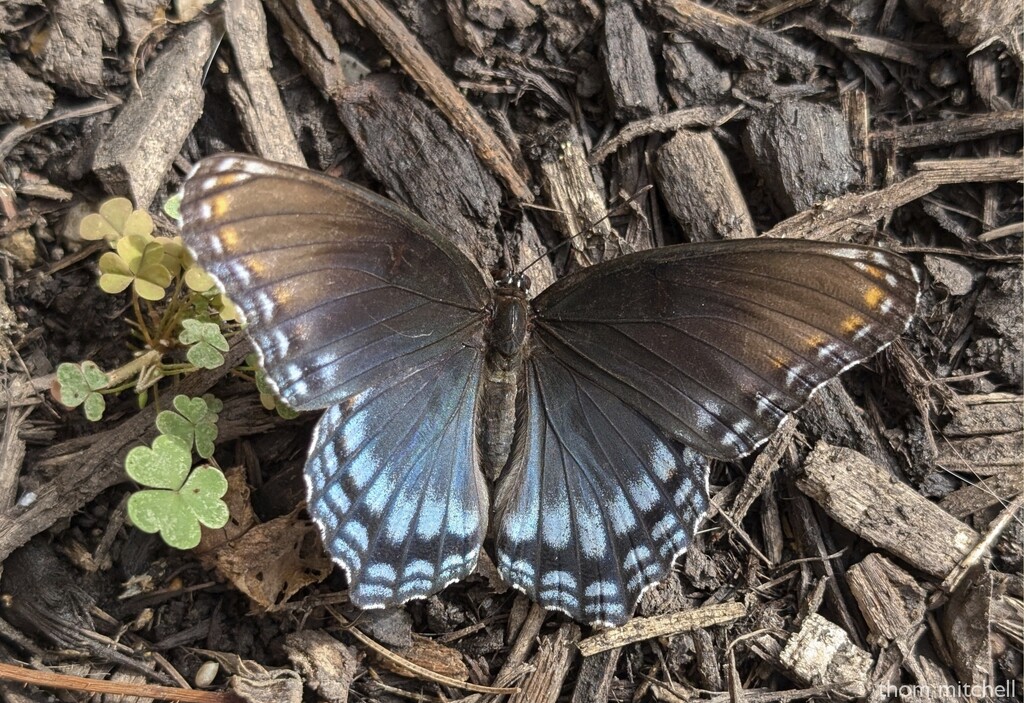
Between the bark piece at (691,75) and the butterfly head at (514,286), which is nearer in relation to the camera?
the butterfly head at (514,286)

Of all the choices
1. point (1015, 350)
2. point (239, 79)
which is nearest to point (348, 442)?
point (239, 79)

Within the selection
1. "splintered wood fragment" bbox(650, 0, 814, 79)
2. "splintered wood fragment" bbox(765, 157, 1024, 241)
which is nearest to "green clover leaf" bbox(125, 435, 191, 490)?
"splintered wood fragment" bbox(765, 157, 1024, 241)

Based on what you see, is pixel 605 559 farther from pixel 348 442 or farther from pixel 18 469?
pixel 18 469

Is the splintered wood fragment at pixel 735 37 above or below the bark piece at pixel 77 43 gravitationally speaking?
below

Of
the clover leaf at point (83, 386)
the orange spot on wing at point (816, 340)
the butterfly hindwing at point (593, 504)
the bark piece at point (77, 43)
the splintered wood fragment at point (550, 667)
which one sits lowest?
the splintered wood fragment at point (550, 667)

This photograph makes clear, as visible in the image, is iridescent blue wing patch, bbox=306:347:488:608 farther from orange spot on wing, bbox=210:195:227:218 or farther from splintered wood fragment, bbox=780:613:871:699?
splintered wood fragment, bbox=780:613:871:699

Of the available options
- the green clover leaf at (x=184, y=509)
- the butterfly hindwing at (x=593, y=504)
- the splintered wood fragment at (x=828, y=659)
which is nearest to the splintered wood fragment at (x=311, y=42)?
the butterfly hindwing at (x=593, y=504)

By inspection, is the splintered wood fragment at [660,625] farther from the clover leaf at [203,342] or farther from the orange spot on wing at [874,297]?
the clover leaf at [203,342]
